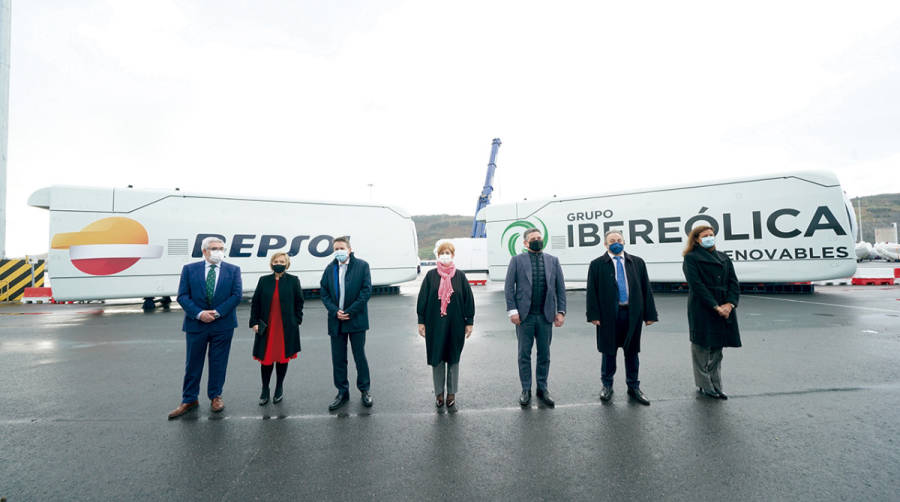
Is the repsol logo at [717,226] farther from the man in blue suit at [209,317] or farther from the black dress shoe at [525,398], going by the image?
the man in blue suit at [209,317]

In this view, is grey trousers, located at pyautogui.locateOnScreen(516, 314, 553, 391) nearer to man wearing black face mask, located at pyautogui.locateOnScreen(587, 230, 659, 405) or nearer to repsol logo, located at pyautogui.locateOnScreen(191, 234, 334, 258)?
man wearing black face mask, located at pyautogui.locateOnScreen(587, 230, 659, 405)

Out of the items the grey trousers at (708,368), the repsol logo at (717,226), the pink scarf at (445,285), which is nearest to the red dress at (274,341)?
the pink scarf at (445,285)

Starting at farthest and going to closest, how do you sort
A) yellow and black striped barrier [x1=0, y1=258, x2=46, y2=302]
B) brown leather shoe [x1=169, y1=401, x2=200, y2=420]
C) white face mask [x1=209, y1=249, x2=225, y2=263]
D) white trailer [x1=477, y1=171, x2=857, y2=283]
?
yellow and black striped barrier [x1=0, y1=258, x2=46, y2=302] → white trailer [x1=477, y1=171, x2=857, y2=283] → white face mask [x1=209, y1=249, x2=225, y2=263] → brown leather shoe [x1=169, y1=401, x2=200, y2=420]

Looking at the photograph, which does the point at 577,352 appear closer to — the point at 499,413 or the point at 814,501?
the point at 499,413

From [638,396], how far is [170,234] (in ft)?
41.8

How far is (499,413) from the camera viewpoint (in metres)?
3.43

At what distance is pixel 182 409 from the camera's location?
351cm

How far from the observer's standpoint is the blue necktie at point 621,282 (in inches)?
150

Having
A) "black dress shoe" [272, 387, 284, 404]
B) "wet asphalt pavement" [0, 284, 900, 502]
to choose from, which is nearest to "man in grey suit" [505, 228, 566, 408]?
"wet asphalt pavement" [0, 284, 900, 502]

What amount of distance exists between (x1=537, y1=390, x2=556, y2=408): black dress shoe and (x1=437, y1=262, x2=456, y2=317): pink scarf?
1309mm

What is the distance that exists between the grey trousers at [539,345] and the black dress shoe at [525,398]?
0.38 feet

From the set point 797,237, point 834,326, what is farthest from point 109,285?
point 797,237

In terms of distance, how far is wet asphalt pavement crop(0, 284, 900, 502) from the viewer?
7.61 ft

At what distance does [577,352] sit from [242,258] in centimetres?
1072
